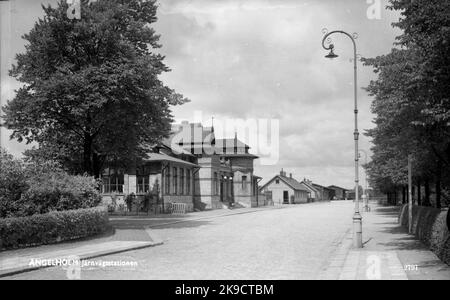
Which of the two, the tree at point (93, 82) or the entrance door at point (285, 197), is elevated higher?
the tree at point (93, 82)

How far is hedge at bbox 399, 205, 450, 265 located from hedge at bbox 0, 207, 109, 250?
38.3 ft

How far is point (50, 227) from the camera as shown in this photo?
16656 millimetres

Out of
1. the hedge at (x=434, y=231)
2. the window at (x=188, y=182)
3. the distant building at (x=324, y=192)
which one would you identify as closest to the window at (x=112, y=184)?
the window at (x=188, y=182)

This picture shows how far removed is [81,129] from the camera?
84.8 ft

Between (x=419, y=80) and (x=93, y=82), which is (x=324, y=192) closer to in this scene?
(x=93, y=82)

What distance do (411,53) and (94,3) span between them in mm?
16833

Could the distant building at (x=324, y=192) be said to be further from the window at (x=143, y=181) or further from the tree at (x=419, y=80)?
the tree at (x=419, y=80)

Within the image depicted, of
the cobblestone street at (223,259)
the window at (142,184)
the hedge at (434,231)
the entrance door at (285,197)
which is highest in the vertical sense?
the window at (142,184)

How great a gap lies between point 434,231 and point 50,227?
11772mm

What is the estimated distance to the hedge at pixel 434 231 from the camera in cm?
1201

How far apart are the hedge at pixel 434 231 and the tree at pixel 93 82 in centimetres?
1302

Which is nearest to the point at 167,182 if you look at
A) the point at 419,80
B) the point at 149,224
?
the point at 149,224

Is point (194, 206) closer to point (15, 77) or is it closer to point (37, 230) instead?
point (15, 77)
